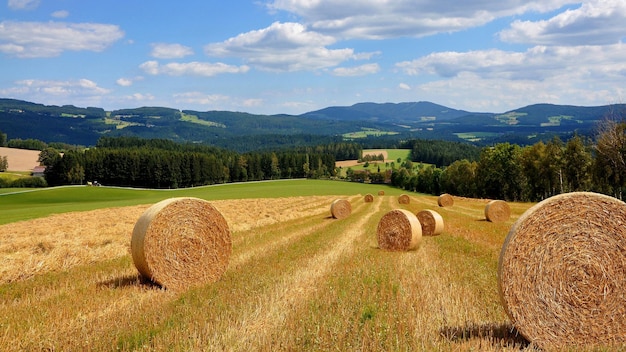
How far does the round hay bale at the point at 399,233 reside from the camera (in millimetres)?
17391

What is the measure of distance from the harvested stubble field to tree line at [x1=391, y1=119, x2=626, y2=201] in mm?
30151

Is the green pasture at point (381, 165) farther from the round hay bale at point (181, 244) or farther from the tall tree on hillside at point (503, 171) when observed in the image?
Result: the round hay bale at point (181, 244)

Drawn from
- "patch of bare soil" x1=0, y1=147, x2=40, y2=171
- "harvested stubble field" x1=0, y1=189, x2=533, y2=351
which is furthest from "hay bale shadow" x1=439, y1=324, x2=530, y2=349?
"patch of bare soil" x1=0, y1=147, x2=40, y2=171

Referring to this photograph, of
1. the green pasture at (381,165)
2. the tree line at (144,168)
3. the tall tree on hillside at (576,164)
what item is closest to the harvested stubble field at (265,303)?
the tall tree on hillside at (576,164)

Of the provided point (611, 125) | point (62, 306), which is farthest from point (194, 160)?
point (62, 306)

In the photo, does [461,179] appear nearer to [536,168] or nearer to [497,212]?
[536,168]

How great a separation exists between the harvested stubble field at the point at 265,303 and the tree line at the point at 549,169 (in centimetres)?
3015

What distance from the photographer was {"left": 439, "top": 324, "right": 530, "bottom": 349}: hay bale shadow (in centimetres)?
710

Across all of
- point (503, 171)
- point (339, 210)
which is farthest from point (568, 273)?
point (503, 171)

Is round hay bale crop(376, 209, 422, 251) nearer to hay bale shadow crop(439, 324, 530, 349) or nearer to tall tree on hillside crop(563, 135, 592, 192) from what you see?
hay bale shadow crop(439, 324, 530, 349)

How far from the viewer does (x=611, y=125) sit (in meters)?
48.3

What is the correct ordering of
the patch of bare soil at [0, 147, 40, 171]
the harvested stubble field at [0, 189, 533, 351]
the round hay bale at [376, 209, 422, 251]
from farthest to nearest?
the patch of bare soil at [0, 147, 40, 171]
the round hay bale at [376, 209, 422, 251]
the harvested stubble field at [0, 189, 533, 351]

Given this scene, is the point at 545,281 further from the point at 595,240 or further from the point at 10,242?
the point at 10,242

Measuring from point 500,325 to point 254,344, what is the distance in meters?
3.91
